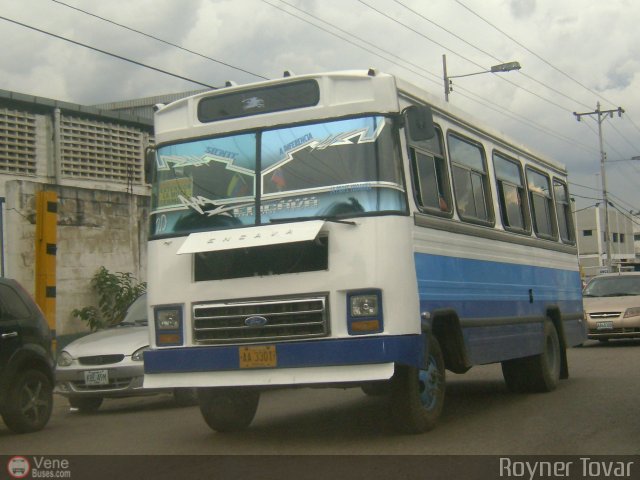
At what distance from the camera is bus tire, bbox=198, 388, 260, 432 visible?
895cm

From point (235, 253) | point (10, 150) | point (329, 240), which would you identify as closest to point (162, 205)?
point (235, 253)

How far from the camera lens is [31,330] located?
34.0 feet

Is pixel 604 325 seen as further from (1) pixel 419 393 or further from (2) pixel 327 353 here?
(2) pixel 327 353

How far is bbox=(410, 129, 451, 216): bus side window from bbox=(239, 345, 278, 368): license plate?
186 centimetres

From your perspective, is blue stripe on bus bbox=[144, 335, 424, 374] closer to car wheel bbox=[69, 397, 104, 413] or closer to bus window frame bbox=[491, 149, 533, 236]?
bus window frame bbox=[491, 149, 533, 236]

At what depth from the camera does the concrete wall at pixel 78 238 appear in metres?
16.7

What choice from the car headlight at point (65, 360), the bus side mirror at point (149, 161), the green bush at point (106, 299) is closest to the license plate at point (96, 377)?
the car headlight at point (65, 360)

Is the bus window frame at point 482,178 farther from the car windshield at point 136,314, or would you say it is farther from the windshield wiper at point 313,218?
the car windshield at point 136,314

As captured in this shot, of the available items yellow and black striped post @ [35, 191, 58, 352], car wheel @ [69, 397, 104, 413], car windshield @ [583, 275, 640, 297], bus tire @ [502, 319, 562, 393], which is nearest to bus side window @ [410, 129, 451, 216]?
bus tire @ [502, 319, 562, 393]

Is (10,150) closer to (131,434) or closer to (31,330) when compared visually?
(31,330)

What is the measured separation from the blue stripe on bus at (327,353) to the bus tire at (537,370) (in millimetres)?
4442

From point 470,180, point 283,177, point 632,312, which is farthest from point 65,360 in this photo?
point 632,312

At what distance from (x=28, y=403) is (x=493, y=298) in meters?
5.06
